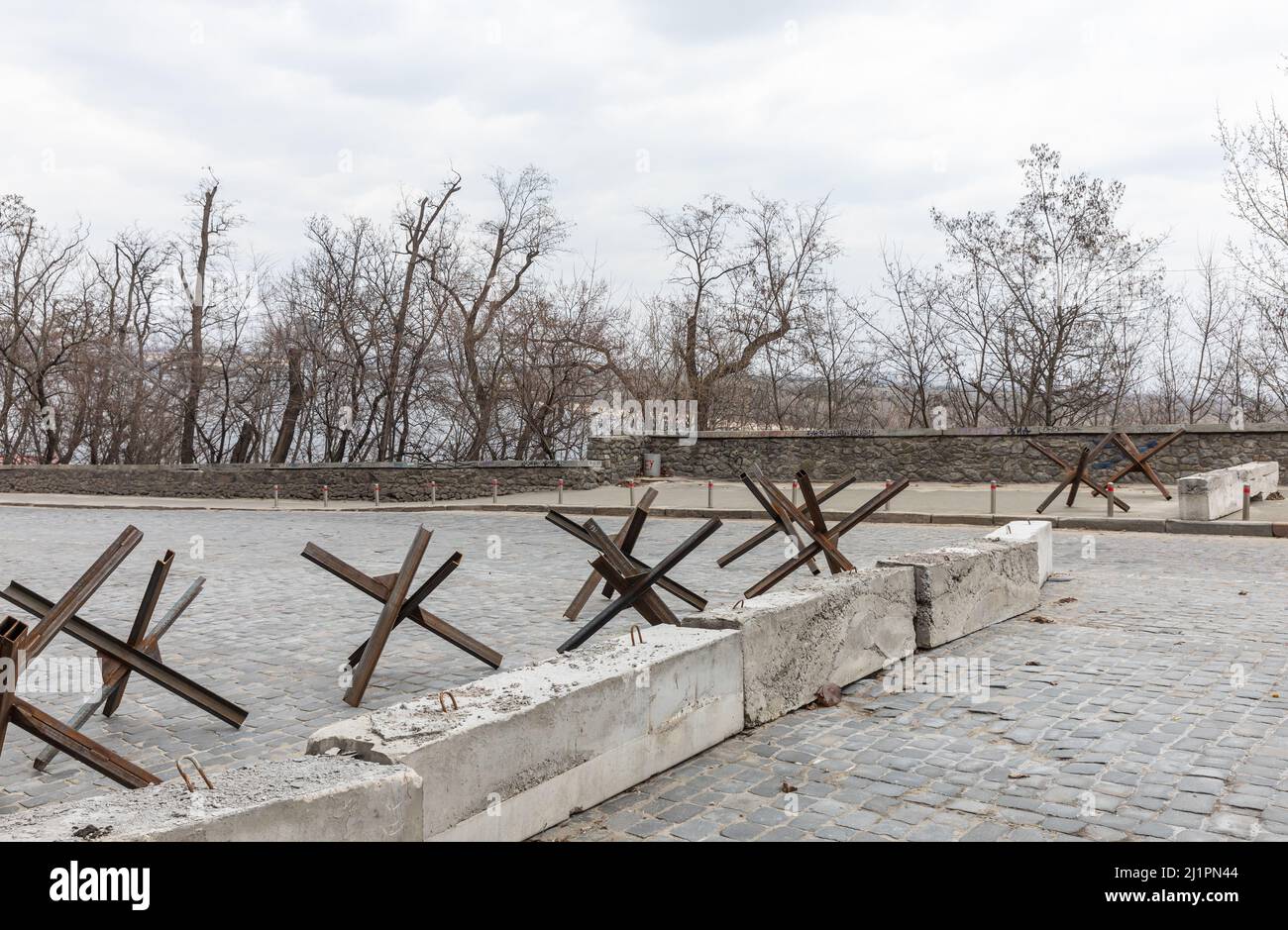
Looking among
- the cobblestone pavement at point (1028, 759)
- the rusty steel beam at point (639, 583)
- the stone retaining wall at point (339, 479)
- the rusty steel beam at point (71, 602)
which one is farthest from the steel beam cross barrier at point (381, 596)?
the stone retaining wall at point (339, 479)

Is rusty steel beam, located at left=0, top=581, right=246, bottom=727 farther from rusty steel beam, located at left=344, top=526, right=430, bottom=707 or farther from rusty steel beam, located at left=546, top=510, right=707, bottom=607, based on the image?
rusty steel beam, located at left=546, top=510, right=707, bottom=607

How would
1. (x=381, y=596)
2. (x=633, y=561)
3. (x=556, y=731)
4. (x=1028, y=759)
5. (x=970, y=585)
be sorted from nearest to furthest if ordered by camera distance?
(x=556, y=731) → (x=1028, y=759) → (x=381, y=596) → (x=633, y=561) → (x=970, y=585)

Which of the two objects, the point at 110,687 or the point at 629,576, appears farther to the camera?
the point at 629,576

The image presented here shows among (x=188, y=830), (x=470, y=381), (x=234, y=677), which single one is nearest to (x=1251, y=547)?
(x=234, y=677)

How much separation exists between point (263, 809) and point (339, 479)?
85.1ft

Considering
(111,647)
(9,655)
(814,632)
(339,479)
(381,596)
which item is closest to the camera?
(9,655)

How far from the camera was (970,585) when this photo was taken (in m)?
7.12

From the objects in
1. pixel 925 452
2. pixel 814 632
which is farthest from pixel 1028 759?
pixel 925 452

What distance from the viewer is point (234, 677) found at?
635cm

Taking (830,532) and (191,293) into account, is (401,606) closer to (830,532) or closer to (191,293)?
(830,532)

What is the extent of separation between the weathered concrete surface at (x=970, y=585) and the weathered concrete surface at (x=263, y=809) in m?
4.54

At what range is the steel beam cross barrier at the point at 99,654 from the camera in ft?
11.5

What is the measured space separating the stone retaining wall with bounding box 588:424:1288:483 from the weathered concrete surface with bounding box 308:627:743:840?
71.1 ft

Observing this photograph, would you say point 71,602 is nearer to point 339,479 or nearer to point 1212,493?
point 1212,493
